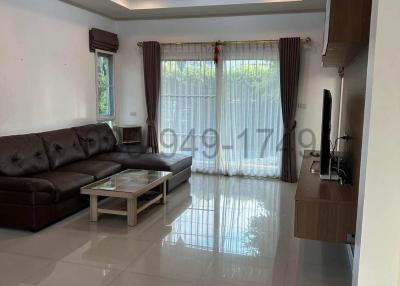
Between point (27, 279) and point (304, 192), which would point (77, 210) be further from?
point (304, 192)

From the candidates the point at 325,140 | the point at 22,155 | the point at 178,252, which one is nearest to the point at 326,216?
the point at 325,140

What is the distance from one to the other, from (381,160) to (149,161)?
3744mm

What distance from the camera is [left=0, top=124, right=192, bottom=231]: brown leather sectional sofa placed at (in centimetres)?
356

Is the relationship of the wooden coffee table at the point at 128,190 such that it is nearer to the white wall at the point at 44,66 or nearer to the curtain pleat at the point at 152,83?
the white wall at the point at 44,66

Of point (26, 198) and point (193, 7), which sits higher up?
point (193, 7)

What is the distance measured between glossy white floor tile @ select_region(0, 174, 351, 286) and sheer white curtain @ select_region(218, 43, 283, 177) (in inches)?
62.5

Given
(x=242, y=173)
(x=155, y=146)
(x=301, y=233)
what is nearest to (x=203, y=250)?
(x=301, y=233)

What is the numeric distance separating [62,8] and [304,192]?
4.24 m

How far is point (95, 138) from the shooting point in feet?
18.0

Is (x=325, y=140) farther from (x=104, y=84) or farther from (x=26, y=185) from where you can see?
(x=104, y=84)

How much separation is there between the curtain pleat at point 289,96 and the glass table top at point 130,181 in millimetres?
2088

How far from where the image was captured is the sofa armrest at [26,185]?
11.6ft

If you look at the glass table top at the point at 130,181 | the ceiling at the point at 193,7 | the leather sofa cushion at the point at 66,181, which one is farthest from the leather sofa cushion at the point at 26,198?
the ceiling at the point at 193,7

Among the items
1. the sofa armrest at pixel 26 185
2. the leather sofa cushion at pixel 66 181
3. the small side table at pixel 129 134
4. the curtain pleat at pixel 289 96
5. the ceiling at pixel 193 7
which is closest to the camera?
the sofa armrest at pixel 26 185
